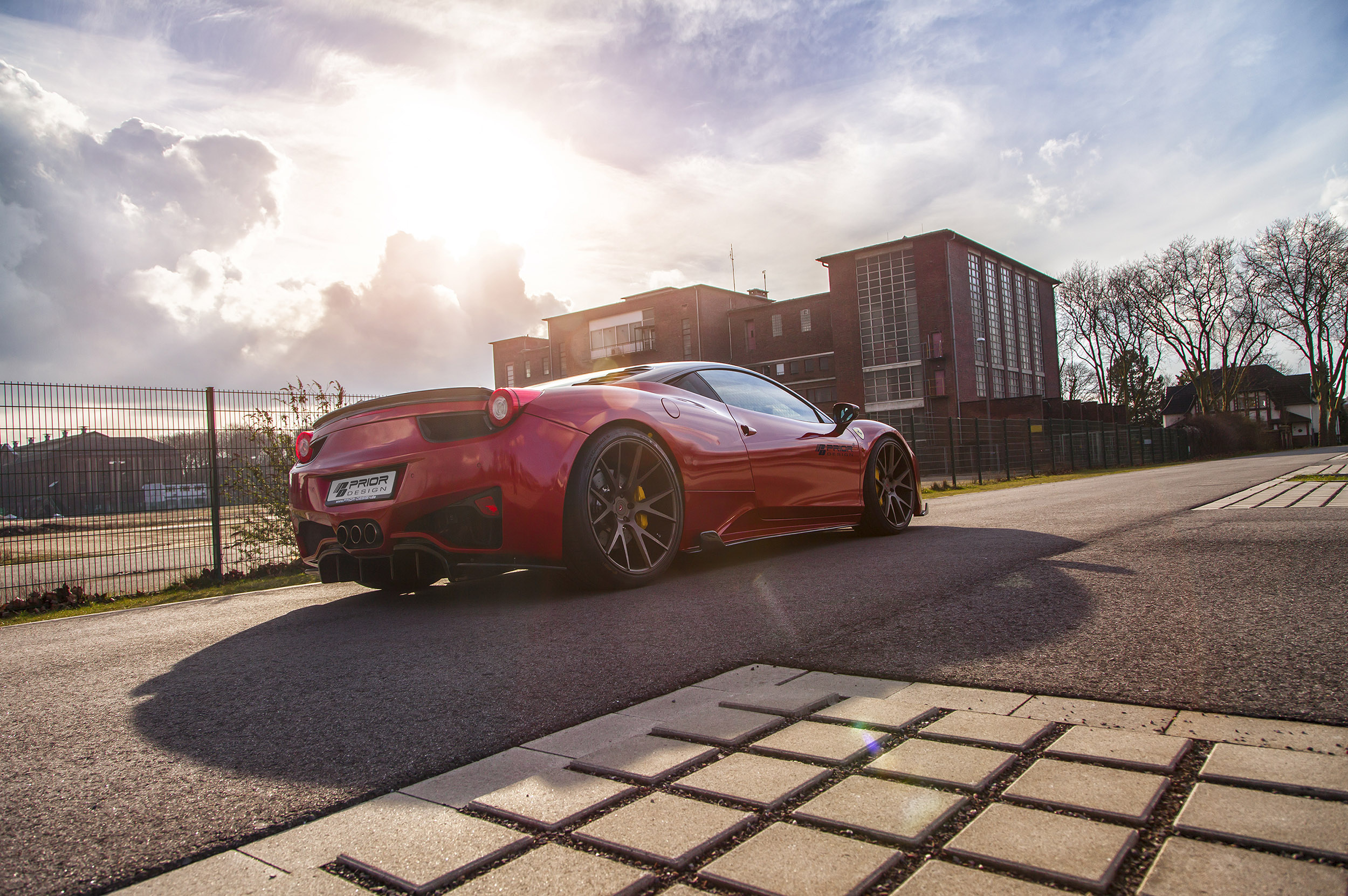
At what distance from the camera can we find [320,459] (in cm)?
457

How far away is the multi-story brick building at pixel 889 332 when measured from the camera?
47.7 metres

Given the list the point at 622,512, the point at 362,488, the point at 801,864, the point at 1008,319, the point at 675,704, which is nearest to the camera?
the point at 801,864

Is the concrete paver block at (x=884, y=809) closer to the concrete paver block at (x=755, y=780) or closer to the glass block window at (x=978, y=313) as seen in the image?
the concrete paver block at (x=755, y=780)

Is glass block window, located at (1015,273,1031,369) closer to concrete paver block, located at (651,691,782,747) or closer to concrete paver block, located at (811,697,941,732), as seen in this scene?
concrete paver block, located at (811,697,941,732)

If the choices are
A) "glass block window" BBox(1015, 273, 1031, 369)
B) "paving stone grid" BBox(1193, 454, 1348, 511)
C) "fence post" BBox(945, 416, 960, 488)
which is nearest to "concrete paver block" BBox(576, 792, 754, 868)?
"paving stone grid" BBox(1193, 454, 1348, 511)

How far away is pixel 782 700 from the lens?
7.58 feet

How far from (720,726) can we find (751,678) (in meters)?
0.51

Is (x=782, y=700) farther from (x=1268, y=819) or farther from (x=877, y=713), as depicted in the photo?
(x=1268, y=819)

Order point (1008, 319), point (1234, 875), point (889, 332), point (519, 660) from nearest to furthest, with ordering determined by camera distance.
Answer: point (1234, 875)
point (519, 660)
point (889, 332)
point (1008, 319)

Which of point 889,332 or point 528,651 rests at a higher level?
point 889,332

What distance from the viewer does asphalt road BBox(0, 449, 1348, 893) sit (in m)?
1.90

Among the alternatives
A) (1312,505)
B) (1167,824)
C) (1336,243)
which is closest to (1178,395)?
(1336,243)

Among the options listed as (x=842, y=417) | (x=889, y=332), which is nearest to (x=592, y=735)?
(x=842, y=417)

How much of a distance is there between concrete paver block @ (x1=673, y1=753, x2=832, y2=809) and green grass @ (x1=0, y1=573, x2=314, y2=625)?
5.65 metres
